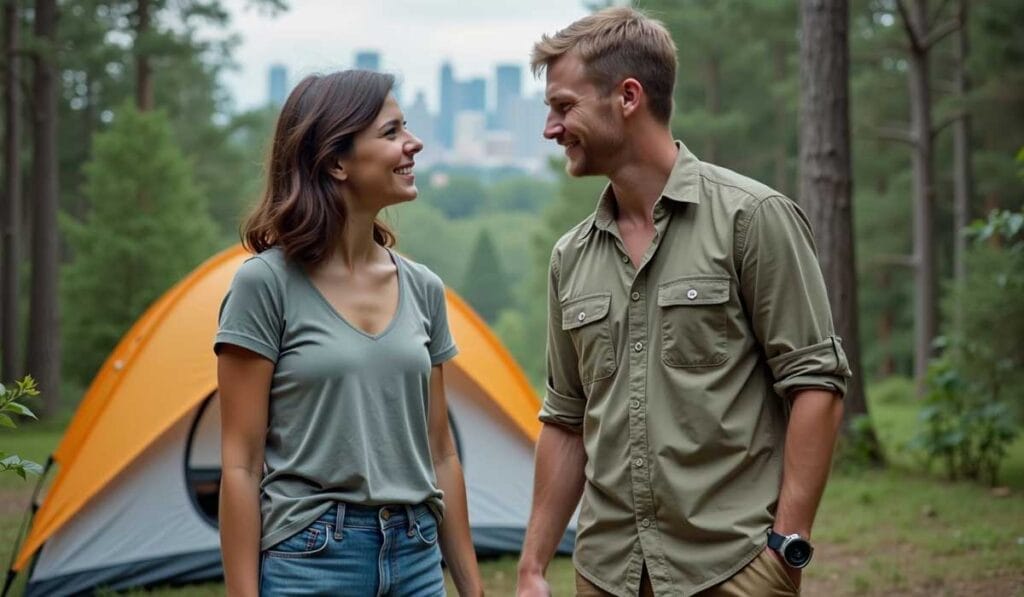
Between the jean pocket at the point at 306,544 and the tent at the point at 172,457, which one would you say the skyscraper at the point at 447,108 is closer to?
the tent at the point at 172,457

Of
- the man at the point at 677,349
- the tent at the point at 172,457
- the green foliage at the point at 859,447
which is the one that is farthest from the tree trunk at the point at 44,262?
the man at the point at 677,349

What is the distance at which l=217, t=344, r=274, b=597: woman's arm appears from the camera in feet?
7.74

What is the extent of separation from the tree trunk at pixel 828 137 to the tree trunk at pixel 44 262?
32.8 feet

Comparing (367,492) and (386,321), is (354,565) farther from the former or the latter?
(386,321)

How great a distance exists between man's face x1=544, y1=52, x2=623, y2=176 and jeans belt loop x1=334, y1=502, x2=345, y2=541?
2.58ft

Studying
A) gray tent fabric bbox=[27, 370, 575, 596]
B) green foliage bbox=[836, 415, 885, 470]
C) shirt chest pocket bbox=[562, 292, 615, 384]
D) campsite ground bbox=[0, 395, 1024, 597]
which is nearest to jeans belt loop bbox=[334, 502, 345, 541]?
shirt chest pocket bbox=[562, 292, 615, 384]

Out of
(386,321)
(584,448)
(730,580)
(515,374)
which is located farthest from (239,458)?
(515,374)

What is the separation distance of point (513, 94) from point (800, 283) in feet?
471

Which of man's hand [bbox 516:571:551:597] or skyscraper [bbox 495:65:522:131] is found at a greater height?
skyscraper [bbox 495:65:522:131]

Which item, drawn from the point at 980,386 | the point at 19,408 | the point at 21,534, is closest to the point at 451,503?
the point at 19,408

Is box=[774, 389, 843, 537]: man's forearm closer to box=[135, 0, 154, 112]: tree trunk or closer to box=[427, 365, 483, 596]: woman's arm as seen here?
box=[427, 365, 483, 596]: woman's arm

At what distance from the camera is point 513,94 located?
144125 millimetres

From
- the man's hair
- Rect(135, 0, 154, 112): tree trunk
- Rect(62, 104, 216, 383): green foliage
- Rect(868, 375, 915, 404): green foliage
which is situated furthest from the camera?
Rect(868, 375, 915, 404): green foliage

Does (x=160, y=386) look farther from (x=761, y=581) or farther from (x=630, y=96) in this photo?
(x=761, y=581)
